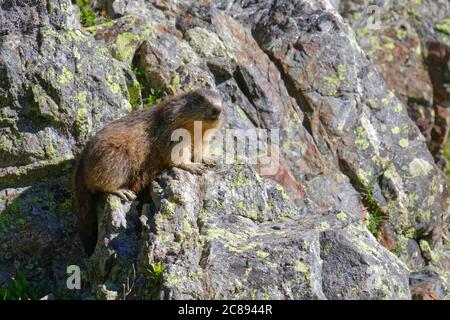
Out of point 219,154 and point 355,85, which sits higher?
point 355,85

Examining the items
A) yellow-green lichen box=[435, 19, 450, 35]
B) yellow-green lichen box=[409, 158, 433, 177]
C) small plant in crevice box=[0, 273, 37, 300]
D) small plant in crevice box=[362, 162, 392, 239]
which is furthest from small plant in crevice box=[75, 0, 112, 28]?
yellow-green lichen box=[435, 19, 450, 35]

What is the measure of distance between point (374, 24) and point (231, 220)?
846 centimetres

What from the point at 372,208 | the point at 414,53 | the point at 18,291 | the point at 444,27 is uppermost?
the point at 444,27

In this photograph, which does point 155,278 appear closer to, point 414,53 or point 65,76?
point 65,76

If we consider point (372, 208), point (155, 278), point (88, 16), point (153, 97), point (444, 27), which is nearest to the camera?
point (155, 278)

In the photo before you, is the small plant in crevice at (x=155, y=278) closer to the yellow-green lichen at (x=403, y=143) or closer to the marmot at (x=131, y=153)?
the marmot at (x=131, y=153)

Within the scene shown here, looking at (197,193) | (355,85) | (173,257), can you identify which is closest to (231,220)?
(197,193)

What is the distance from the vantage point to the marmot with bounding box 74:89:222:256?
31.0 feet

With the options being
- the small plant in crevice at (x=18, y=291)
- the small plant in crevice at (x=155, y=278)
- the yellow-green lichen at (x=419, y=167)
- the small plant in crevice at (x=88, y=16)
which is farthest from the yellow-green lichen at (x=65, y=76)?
the yellow-green lichen at (x=419, y=167)

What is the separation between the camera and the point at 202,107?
986 cm

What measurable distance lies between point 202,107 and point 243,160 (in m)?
1.18

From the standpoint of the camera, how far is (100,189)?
9492 mm

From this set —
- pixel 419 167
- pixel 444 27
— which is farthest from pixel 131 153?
pixel 444 27

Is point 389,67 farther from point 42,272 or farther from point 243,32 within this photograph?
point 42,272
